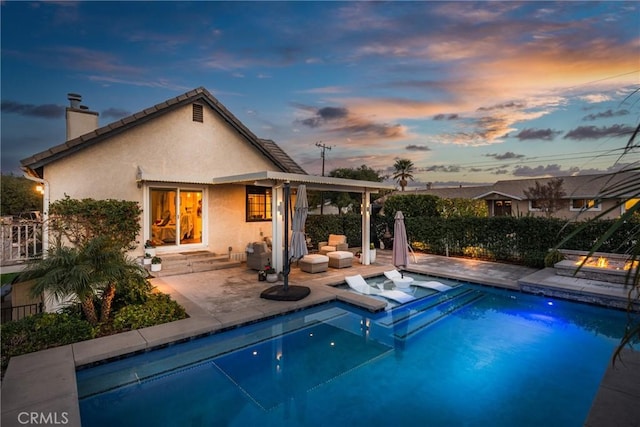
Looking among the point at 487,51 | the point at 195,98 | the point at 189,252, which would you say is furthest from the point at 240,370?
the point at 487,51

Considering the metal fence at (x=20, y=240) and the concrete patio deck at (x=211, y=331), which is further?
the metal fence at (x=20, y=240)

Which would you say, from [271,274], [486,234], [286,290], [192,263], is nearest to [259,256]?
[271,274]

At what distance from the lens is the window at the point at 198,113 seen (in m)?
14.5

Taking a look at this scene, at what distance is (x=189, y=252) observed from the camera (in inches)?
559

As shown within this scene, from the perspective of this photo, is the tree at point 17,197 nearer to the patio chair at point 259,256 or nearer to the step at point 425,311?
the patio chair at point 259,256

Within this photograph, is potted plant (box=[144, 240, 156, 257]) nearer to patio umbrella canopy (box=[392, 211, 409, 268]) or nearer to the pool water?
the pool water

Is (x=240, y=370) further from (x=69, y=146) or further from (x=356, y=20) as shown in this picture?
(x=356, y=20)

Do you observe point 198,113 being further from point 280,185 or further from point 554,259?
point 554,259

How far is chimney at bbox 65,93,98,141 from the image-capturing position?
12.7m

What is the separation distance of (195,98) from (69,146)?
5.12 meters

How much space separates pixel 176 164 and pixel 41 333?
8533 mm

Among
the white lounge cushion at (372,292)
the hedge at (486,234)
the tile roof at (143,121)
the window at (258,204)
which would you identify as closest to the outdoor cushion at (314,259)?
the white lounge cushion at (372,292)

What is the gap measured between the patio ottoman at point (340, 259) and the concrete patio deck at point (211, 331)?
12.0 inches

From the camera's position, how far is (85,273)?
6.89m
